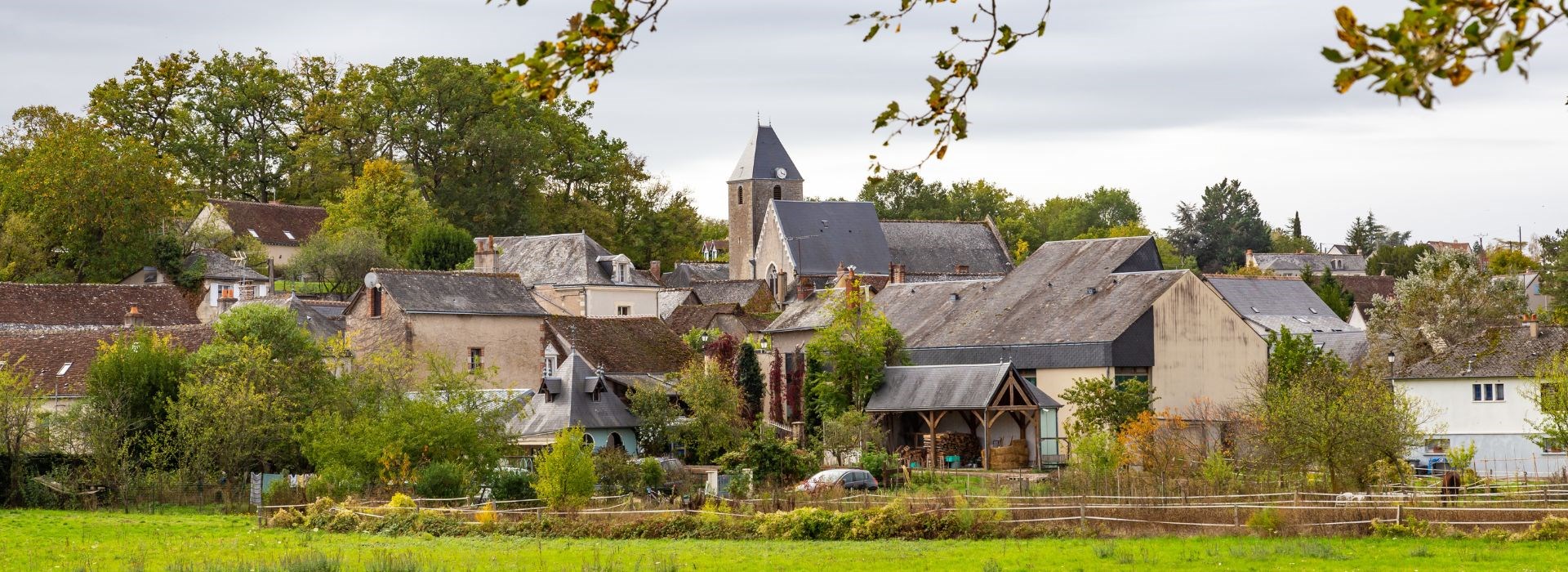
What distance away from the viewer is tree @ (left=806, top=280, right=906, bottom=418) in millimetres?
46594

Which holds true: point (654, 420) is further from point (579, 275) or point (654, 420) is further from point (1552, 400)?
point (579, 275)

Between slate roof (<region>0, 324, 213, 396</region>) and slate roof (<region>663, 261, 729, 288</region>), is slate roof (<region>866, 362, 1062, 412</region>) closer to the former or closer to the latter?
slate roof (<region>0, 324, 213, 396</region>)

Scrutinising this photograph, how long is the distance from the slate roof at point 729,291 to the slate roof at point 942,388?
30.1m

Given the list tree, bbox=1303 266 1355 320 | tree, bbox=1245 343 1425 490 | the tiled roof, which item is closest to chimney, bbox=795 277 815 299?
the tiled roof

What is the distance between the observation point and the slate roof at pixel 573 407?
43281mm

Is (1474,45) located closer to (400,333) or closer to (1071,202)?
(400,333)

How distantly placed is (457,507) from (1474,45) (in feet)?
94.2

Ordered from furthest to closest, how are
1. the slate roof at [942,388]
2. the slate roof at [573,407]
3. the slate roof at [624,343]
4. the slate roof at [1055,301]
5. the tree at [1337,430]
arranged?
the slate roof at [624,343] < the slate roof at [1055,301] < the slate roof at [942,388] < the slate roof at [573,407] < the tree at [1337,430]

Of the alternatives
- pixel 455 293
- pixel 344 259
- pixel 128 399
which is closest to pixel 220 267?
pixel 344 259

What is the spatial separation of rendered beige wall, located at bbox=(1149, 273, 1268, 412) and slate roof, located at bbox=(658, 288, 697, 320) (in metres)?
30.2

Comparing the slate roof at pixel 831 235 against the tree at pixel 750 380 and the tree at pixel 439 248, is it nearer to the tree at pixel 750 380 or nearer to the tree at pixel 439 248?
the tree at pixel 439 248

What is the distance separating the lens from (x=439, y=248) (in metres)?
74.3

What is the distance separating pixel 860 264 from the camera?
291 ft

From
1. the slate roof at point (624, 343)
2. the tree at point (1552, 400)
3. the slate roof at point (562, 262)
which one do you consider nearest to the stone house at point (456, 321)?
the slate roof at point (624, 343)
